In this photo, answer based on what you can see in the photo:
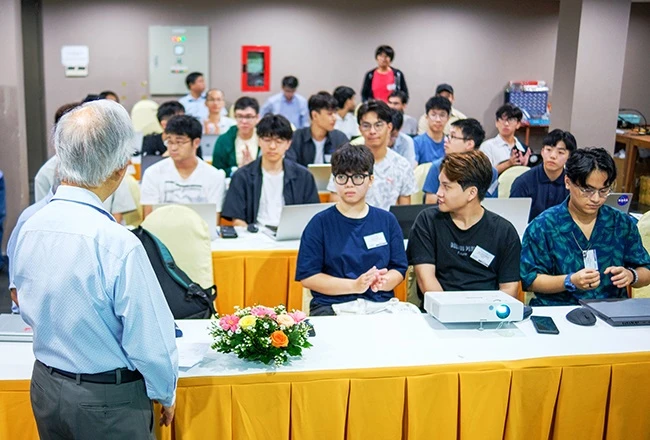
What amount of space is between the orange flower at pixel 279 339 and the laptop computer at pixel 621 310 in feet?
4.29

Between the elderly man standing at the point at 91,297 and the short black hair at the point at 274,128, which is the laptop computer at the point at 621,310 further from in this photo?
the short black hair at the point at 274,128

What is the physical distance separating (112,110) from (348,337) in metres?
1.22

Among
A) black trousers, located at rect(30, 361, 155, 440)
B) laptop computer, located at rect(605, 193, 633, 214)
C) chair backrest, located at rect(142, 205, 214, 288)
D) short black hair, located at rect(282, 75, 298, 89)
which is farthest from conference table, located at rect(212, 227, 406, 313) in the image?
short black hair, located at rect(282, 75, 298, 89)

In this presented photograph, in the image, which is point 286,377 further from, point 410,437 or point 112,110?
point 112,110

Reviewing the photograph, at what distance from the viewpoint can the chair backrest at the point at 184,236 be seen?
136 inches

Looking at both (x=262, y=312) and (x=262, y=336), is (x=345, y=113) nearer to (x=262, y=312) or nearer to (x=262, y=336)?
(x=262, y=312)

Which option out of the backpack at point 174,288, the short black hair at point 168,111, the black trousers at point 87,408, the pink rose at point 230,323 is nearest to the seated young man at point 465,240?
the backpack at point 174,288

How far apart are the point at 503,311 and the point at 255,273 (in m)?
1.72

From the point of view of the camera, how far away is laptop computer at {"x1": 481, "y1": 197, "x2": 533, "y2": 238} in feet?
13.0

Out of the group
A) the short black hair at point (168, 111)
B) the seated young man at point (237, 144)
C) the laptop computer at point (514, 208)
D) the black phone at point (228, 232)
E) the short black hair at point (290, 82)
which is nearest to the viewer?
the laptop computer at point (514, 208)

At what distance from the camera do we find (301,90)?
1023 cm

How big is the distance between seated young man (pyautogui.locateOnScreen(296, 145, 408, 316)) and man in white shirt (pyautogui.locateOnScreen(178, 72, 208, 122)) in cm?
612

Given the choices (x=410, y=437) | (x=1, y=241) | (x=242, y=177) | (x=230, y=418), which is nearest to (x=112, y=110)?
(x=230, y=418)

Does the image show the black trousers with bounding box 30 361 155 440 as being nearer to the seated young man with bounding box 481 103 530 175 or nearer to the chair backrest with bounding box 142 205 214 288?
the chair backrest with bounding box 142 205 214 288
